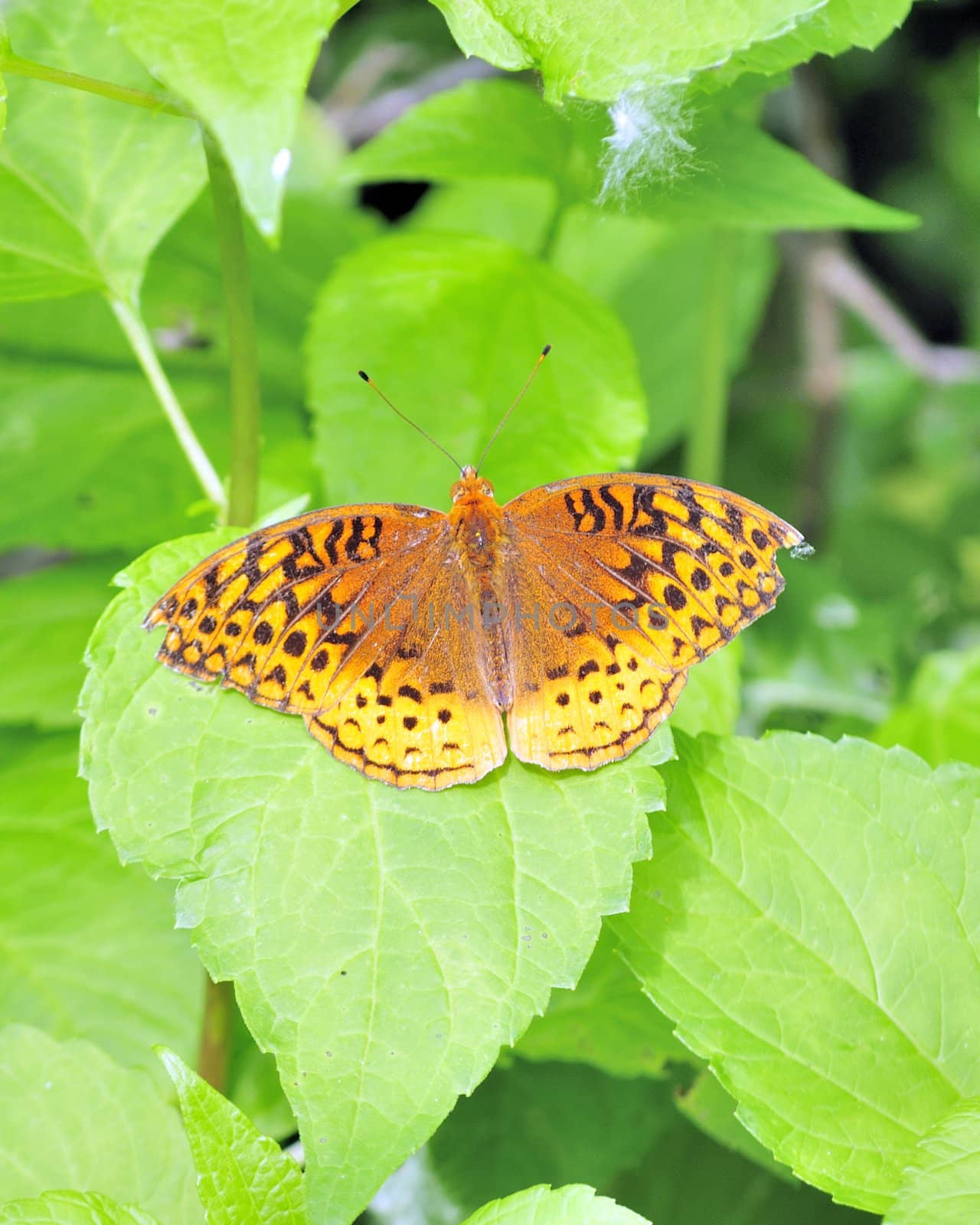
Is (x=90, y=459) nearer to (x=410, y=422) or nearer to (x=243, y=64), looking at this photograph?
(x=410, y=422)

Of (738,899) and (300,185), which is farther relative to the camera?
(300,185)

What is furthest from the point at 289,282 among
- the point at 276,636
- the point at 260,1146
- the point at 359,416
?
the point at 260,1146

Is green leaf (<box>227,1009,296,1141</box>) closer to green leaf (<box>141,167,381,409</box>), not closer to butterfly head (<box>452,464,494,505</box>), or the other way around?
butterfly head (<box>452,464,494,505</box>)

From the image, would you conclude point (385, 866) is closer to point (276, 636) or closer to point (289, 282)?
point (276, 636)

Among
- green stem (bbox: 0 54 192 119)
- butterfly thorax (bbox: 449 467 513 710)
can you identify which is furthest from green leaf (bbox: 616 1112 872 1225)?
green stem (bbox: 0 54 192 119)

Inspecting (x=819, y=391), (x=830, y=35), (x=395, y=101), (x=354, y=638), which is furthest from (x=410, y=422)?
(x=395, y=101)

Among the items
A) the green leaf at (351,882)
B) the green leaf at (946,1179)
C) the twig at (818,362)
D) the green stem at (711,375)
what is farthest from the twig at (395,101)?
the green leaf at (946,1179)
